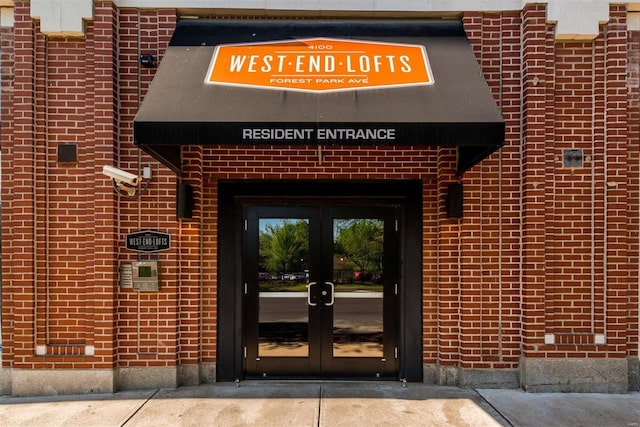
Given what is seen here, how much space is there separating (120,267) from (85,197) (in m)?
0.99

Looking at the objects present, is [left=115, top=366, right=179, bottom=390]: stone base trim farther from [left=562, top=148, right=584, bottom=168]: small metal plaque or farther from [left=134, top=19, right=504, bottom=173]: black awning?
[left=562, top=148, right=584, bottom=168]: small metal plaque

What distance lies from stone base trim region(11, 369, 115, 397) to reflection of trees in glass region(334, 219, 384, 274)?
A: 11.0 ft

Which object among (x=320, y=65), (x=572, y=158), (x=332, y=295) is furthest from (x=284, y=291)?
(x=572, y=158)

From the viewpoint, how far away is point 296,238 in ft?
19.4

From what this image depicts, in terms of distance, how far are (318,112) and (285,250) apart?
7.10 feet

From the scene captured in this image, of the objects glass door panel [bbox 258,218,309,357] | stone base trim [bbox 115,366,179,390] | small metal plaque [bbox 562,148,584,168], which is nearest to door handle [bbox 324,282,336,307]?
glass door panel [bbox 258,218,309,357]

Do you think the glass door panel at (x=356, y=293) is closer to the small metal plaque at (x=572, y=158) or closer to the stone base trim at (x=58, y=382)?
the small metal plaque at (x=572, y=158)

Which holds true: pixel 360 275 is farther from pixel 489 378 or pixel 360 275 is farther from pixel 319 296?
pixel 489 378

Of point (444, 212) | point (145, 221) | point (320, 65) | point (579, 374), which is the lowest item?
point (579, 374)

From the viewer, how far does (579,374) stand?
5395mm

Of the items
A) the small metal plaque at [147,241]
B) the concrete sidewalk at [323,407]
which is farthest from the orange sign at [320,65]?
the concrete sidewalk at [323,407]

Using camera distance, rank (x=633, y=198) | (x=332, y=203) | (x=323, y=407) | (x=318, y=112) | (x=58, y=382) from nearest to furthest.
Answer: (x=318, y=112), (x=323, y=407), (x=58, y=382), (x=633, y=198), (x=332, y=203)

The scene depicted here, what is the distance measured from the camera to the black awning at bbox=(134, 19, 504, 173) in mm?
4320

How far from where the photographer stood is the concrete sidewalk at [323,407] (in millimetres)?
4594
